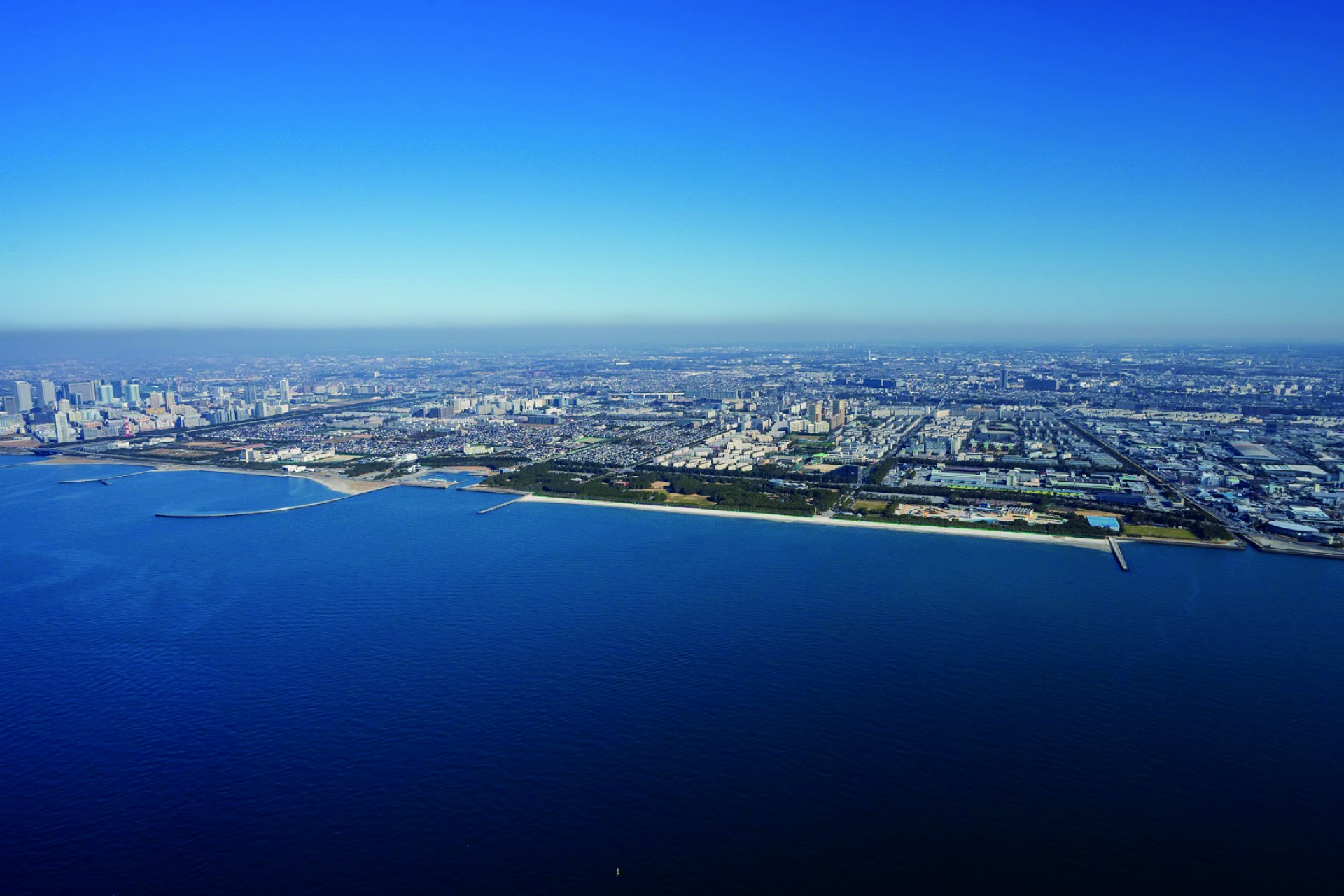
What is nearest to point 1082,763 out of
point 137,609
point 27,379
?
point 137,609

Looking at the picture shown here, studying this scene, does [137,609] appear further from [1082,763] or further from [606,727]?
[1082,763]

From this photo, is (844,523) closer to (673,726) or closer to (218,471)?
(673,726)

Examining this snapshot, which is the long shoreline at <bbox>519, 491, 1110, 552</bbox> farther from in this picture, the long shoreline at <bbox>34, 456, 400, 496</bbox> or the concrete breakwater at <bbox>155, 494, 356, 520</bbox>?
the concrete breakwater at <bbox>155, 494, 356, 520</bbox>

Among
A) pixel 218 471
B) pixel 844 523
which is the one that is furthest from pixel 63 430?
pixel 844 523

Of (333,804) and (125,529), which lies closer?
(333,804)

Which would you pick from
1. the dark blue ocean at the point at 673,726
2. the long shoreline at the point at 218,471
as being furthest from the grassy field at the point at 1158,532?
the long shoreline at the point at 218,471

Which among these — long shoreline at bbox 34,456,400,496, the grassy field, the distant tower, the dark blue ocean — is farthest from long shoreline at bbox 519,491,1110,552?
the distant tower

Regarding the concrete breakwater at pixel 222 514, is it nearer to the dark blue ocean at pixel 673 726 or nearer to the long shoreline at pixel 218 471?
the long shoreline at pixel 218 471
